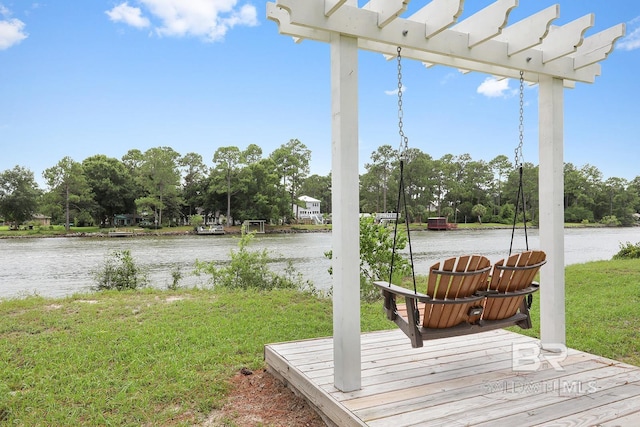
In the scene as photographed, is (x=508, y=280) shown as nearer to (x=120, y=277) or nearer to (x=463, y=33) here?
(x=463, y=33)

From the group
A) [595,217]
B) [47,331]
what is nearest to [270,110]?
[595,217]

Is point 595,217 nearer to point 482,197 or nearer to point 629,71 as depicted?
point 482,197

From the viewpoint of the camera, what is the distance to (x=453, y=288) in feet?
7.99

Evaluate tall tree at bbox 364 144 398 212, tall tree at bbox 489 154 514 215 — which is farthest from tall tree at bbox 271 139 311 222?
tall tree at bbox 489 154 514 215

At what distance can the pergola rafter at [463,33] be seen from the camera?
2.31 metres

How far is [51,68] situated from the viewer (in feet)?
131

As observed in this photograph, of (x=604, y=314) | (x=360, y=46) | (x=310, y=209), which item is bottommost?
(x=604, y=314)

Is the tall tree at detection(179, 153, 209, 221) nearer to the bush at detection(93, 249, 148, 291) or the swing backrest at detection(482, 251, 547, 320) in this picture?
the bush at detection(93, 249, 148, 291)

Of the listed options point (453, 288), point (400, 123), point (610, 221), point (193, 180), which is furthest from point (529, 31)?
point (610, 221)

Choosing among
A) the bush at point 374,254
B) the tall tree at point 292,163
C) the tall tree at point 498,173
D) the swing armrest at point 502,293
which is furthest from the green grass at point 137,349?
the tall tree at point 498,173

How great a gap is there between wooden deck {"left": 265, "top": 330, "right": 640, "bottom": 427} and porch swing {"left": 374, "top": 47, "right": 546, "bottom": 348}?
307 millimetres

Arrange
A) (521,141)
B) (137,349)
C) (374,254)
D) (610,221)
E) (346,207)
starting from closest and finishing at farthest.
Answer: (346,207), (521,141), (137,349), (374,254), (610,221)

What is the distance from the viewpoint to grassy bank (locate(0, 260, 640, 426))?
2803 mm

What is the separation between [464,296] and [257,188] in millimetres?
39852
